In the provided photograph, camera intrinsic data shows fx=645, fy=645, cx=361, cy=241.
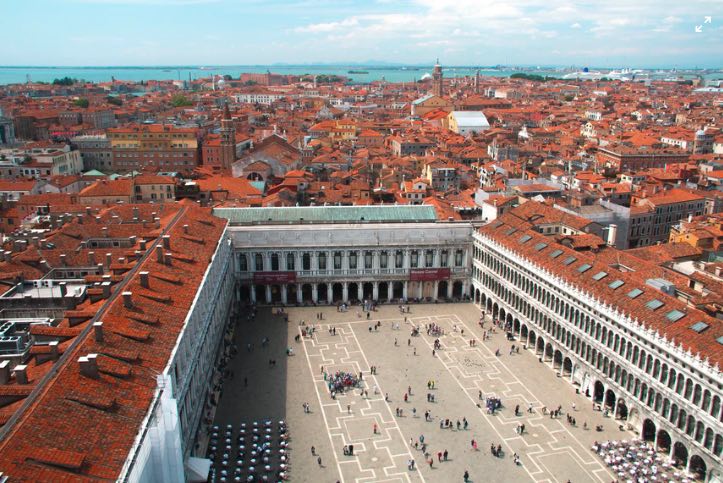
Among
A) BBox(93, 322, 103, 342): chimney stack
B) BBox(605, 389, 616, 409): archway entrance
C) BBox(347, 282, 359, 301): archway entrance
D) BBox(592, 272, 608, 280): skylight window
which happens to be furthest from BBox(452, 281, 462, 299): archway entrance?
BBox(93, 322, 103, 342): chimney stack

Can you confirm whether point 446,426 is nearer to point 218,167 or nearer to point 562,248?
point 562,248

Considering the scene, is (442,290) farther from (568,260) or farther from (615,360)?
(615,360)

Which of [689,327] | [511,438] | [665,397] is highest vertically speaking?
[689,327]

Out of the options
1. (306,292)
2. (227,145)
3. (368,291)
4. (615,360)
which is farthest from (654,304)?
(227,145)

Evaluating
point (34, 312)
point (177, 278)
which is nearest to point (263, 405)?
point (177, 278)

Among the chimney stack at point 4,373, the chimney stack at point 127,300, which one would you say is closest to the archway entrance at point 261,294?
the chimney stack at point 127,300

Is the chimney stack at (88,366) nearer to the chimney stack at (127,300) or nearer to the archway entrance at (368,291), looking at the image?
the chimney stack at (127,300)
